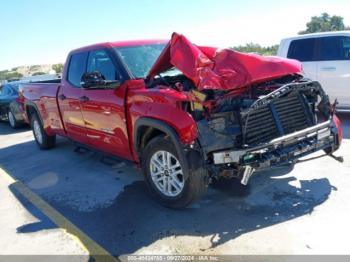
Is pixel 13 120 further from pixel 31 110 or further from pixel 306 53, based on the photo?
pixel 306 53

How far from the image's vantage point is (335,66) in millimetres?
7984

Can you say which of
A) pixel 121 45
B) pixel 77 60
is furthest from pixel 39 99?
pixel 121 45

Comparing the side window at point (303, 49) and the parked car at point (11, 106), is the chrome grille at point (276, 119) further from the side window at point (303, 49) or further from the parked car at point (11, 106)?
the parked car at point (11, 106)

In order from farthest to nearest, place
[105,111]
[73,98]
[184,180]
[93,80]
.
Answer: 1. [73,98]
2. [105,111]
3. [93,80]
4. [184,180]

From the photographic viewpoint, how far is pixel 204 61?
13.5 feet

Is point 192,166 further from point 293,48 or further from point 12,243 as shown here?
point 293,48

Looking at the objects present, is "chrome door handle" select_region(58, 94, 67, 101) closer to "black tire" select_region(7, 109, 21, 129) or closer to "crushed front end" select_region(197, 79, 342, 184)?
"crushed front end" select_region(197, 79, 342, 184)

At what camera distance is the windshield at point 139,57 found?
4.90 m

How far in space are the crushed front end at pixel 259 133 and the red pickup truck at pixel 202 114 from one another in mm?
11

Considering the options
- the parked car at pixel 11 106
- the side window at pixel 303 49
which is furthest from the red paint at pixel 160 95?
the parked car at pixel 11 106

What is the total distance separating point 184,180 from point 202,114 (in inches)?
29.0

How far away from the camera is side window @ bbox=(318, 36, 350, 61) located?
310 inches

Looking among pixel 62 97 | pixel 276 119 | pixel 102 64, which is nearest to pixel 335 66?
pixel 276 119

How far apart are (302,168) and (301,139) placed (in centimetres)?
122
